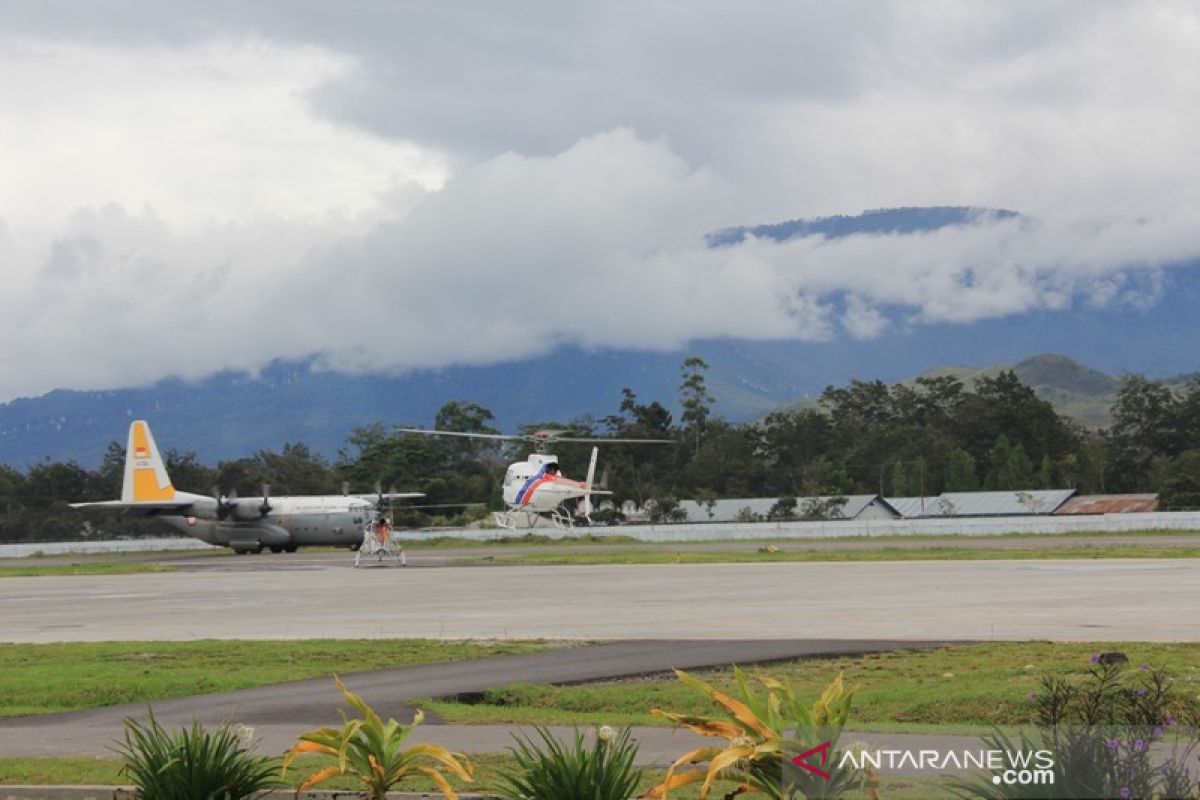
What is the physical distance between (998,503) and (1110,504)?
847 cm

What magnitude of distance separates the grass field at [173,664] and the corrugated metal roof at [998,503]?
8810 cm

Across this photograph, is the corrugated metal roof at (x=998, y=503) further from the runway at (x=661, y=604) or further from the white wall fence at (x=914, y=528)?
the runway at (x=661, y=604)

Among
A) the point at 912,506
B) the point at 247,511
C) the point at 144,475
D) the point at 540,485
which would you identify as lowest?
the point at 912,506

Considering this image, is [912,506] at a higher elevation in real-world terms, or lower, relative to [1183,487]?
lower

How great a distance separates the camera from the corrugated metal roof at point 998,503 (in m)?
109

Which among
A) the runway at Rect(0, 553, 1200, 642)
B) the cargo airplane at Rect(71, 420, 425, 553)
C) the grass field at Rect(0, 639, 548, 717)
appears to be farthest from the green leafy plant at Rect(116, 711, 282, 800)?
the cargo airplane at Rect(71, 420, 425, 553)

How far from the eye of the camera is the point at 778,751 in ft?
27.3

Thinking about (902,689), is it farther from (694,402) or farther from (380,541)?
(694,402)

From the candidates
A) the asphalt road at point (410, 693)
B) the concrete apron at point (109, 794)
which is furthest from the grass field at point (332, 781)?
the asphalt road at point (410, 693)

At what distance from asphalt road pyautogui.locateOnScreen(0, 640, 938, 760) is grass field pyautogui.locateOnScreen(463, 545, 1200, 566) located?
1063 inches

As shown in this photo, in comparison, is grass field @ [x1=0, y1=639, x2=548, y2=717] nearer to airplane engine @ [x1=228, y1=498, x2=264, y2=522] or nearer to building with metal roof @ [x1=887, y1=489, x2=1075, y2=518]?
airplane engine @ [x1=228, y1=498, x2=264, y2=522]

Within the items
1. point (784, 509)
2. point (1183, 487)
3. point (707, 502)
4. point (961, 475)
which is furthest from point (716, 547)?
point (961, 475)

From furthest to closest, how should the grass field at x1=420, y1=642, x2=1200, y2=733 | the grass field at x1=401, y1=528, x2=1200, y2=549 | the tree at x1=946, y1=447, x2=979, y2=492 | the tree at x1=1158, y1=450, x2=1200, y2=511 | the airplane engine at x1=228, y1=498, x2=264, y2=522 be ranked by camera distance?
1. the tree at x1=946, y1=447, x2=979, y2=492
2. the tree at x1=1158, y1=450, x2=1200, y2=511
3. the airplane engine at x1=228, y1=498, x2=264, y2=522
4. the grass field at x1=401, y1=528, x2=1200, y2=549
5. the grass field at x1=420, y1=642, x2=1200, y2=733

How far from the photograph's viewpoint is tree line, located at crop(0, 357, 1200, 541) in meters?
129
